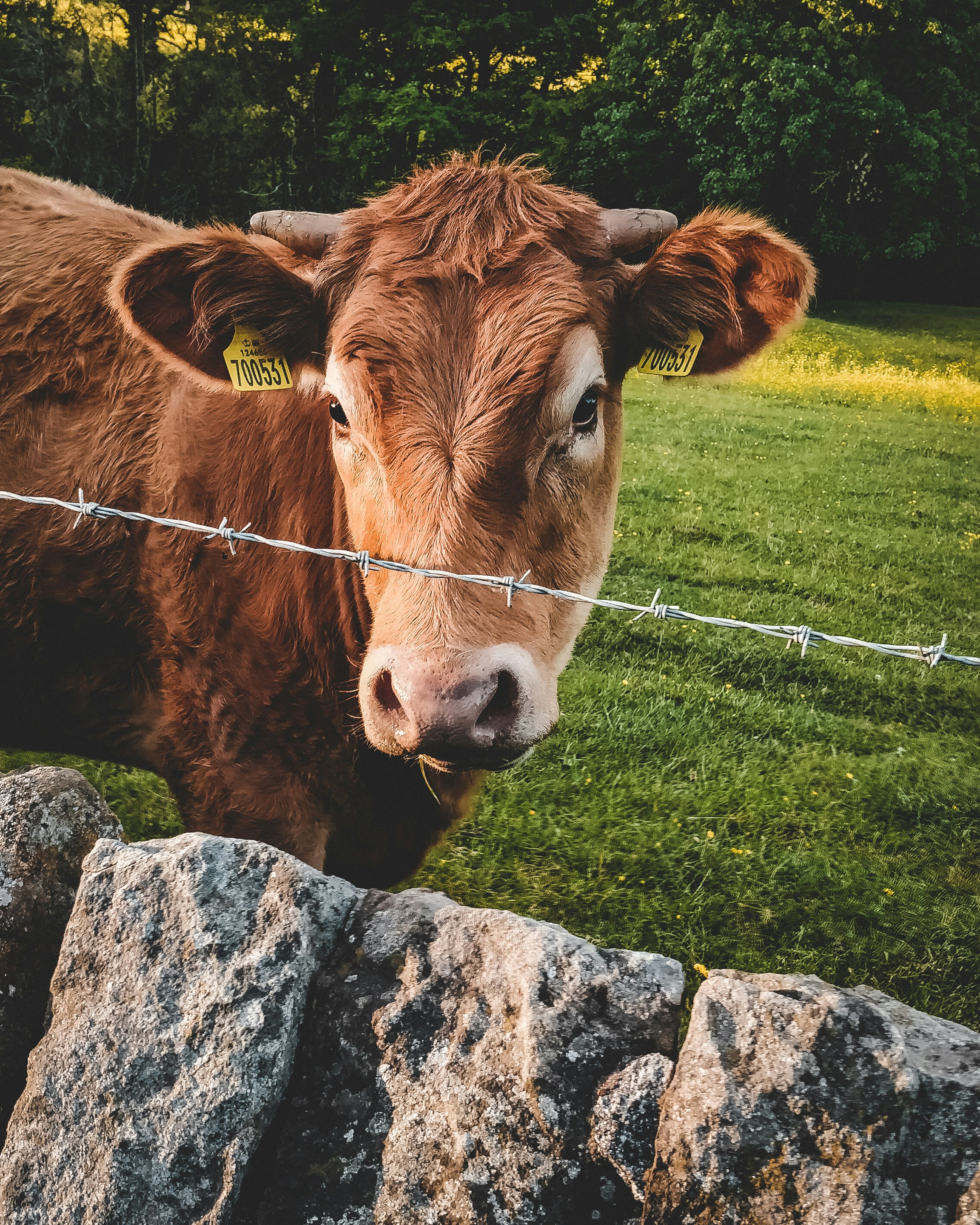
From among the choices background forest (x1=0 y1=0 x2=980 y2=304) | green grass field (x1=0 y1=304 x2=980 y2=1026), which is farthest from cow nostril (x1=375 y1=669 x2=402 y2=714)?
background forest (x1=0 y1=0 x2=980 y2=304)

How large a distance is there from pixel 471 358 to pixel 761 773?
312 centimetres

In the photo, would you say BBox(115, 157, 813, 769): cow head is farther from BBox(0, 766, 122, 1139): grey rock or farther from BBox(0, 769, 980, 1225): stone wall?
BBox(0, 766, 122, 1139): grey rock

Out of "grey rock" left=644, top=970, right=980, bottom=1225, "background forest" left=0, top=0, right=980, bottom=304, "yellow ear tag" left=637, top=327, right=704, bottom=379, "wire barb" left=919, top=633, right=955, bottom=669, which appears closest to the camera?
"grey rock" left=644, top=970, right=980, bottom=1225

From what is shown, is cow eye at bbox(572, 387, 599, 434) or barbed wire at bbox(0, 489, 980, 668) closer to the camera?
barbed wire at bbox(0, 489, 980, 668)

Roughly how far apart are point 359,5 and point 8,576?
31768mm

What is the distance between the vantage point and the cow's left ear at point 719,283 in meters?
2.30

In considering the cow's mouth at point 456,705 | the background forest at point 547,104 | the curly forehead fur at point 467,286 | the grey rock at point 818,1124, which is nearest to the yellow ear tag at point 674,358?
the curly forehead fur at point 467,286

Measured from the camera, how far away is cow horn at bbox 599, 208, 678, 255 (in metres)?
2.45

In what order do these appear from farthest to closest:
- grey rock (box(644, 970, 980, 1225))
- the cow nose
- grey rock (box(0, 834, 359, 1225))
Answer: the cow nose < grey rock (box(0, 834, 359, 1225)) < grey rock (box(644, 970, 980, 1225))

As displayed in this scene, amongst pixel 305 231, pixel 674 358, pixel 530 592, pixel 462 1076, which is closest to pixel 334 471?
pixel 305 231

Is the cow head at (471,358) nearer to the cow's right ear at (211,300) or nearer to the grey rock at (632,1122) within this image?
the cow's right ear at (211,300)

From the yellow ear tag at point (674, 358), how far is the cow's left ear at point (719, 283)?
0.07ft

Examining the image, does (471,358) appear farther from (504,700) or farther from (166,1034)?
(166,1034)

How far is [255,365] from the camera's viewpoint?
102 inches
